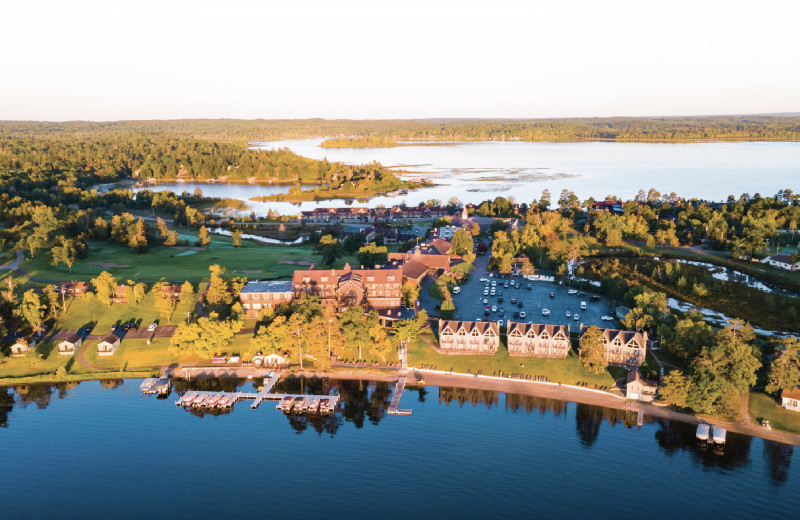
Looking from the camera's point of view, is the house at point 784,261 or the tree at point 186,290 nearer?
the tree at point 186,290

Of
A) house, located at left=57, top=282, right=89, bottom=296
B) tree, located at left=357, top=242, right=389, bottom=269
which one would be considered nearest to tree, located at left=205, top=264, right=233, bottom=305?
house, located at left=57, top=282, right=89, bottom=296

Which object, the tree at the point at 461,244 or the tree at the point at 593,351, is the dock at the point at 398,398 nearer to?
the tree at the point at 593,351

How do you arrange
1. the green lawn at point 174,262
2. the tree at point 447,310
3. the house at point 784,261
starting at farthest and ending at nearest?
the house at point 784,261, the green lawn at point 174,262, the tree at point 447,310

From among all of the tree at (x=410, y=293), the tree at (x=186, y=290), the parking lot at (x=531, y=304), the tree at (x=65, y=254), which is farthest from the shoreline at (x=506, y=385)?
the tree at (x=65, y=254)

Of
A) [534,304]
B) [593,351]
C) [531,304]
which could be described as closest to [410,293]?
[531,304]

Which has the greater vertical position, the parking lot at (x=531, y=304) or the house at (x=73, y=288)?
the house at (x=73, y=288)

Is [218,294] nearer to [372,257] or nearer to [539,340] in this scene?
[372,257]

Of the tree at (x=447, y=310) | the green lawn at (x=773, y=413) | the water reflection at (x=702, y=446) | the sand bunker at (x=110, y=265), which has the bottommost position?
the water reflection at (x=702, y=446)
